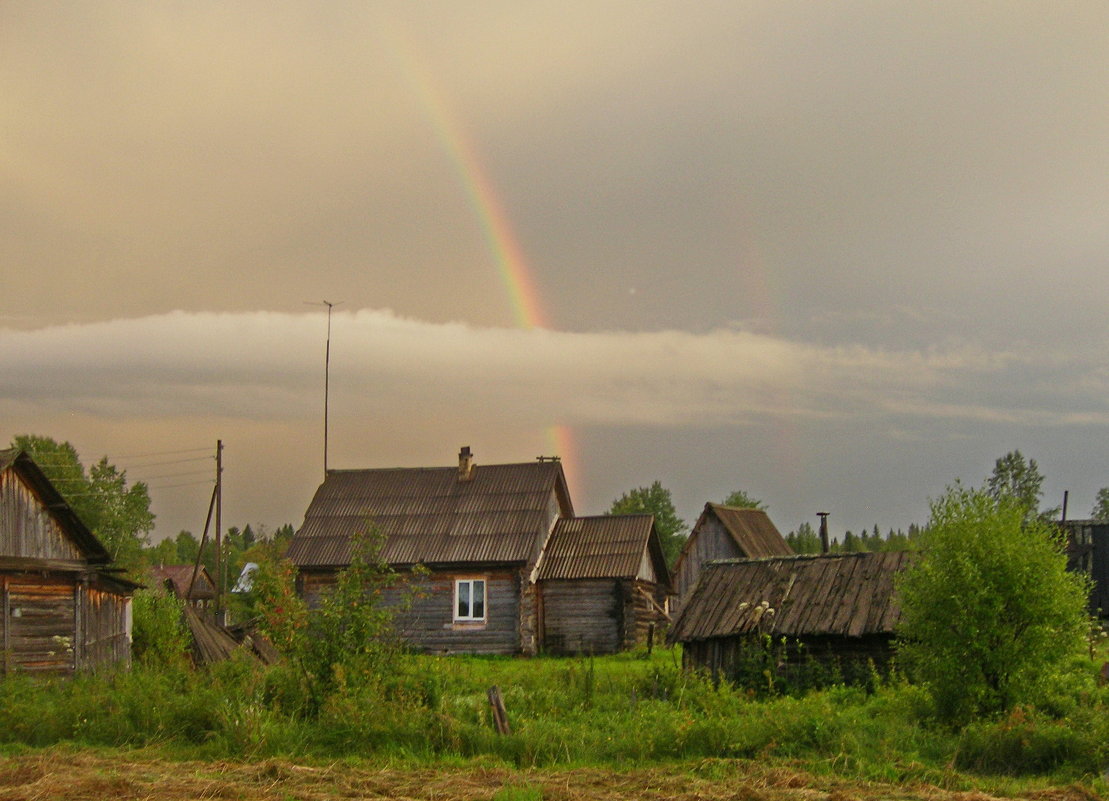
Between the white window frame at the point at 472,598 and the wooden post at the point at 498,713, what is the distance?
61.6 ft

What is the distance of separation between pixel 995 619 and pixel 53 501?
57.2 feet

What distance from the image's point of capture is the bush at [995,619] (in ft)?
53.1

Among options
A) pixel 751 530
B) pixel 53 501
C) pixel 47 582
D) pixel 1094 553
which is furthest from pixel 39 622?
pixel 751 530

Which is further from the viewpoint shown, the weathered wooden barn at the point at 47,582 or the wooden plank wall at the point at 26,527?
the wooden plank wall at the point at 26,527

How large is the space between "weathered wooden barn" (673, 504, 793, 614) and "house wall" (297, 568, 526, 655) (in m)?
11.2

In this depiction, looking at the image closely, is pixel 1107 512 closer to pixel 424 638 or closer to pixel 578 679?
pixel 424 638

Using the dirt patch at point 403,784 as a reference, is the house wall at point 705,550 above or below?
above

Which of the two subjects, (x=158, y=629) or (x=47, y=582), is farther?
(x=158, y=629)

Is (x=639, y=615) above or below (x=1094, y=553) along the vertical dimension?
below

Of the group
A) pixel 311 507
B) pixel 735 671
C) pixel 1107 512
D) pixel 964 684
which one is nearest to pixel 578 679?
pixel 735 671

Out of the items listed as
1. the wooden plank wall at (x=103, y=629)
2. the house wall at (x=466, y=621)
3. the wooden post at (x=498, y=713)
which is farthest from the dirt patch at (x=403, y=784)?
the house wall at (x=466, y=621)

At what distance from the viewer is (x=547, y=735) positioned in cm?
1509

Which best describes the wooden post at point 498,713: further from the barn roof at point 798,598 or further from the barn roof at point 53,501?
the barn roof at point 53,501

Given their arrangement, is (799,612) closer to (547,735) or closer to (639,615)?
(547,735)
